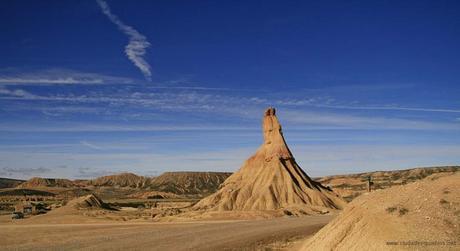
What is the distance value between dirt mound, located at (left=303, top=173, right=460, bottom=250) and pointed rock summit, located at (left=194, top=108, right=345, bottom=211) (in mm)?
52353

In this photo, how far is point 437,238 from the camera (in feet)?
51.4

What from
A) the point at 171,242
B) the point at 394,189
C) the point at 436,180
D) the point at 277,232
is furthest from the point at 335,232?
the point at 277,232

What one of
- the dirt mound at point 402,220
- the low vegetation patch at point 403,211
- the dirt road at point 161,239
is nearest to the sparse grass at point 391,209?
the dirt mound at point 402,220

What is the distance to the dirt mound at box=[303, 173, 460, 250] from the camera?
16.0 metres

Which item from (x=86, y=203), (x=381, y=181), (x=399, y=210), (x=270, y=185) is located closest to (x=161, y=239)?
(x=399, y=210)

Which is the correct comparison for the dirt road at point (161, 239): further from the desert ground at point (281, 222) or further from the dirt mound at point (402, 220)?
the dirt mound at point (402, 220)

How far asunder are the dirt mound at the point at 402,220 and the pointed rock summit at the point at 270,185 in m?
52.4

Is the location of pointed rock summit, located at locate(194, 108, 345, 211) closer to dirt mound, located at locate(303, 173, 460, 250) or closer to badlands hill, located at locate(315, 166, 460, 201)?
badlands hill, located at locate(315, 166, 460, 201)

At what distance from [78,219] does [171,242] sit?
34.1 meters

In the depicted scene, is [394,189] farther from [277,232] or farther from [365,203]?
[277,232]

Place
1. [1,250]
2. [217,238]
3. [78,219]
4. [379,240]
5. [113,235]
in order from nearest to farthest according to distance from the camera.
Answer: [379,240] < [1,250] < [217,238] < [113,235] < [78,219]

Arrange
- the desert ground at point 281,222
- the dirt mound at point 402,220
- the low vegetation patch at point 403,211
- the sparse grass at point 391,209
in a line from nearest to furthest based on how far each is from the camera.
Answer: the dirt mound at point 402,220 < the desert ground at point 281,222 < the low vegetation patch at point 403,211 < the sparse grass at point 391,209

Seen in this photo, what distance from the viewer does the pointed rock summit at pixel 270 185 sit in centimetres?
7500

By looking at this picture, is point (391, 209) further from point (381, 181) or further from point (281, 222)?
point (381, 181)
